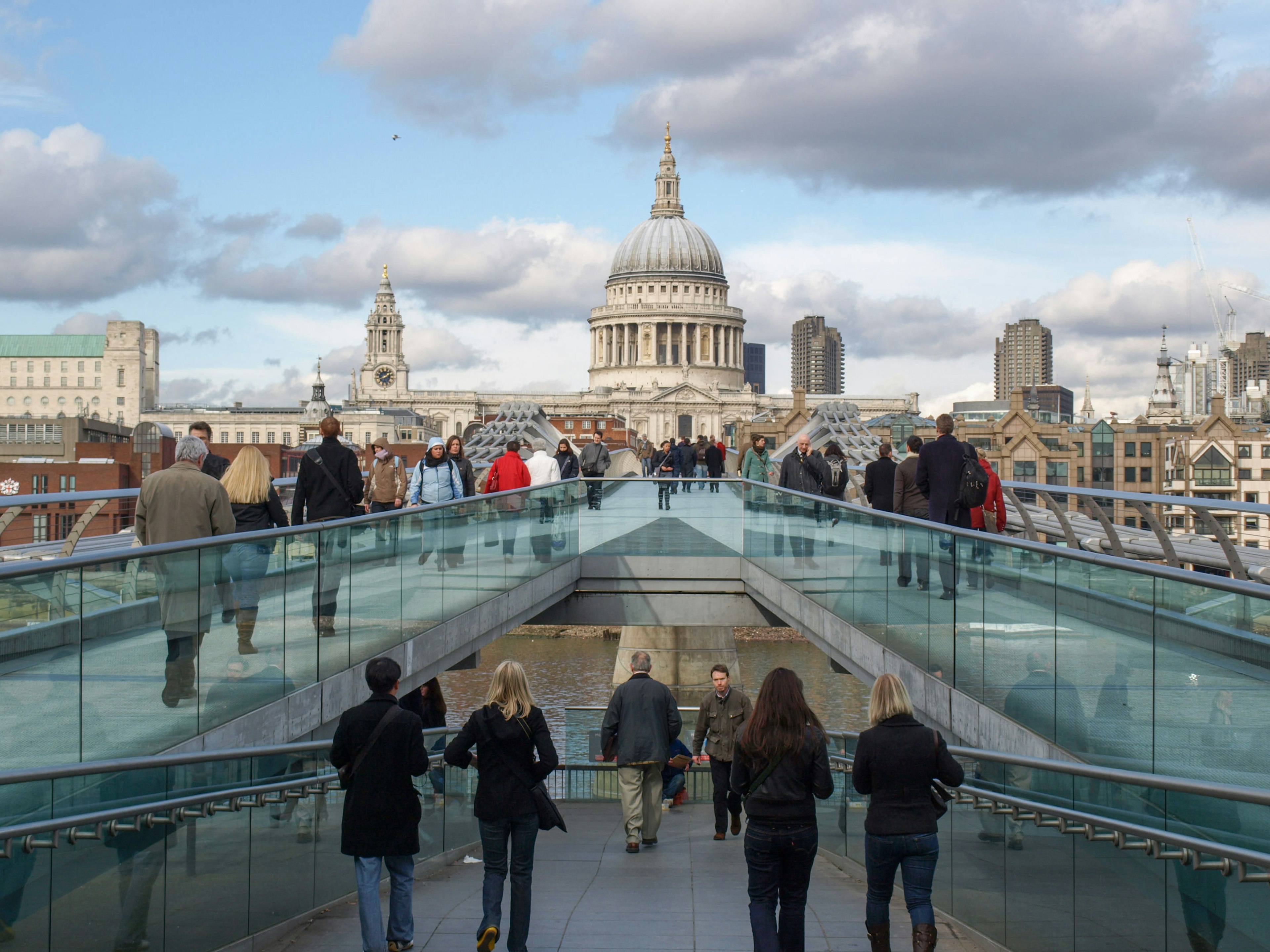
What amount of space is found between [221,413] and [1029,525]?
522 ft

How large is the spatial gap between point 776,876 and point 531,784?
1374 millimetres

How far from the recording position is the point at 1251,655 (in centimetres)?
621

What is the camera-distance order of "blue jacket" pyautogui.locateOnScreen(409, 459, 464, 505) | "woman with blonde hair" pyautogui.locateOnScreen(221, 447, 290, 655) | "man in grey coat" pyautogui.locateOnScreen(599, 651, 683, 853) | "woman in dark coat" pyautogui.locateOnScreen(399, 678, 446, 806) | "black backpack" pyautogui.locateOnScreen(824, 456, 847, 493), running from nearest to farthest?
1. "woman in dark coat" pyautogui.locateOnScreen(399, 678, 446, 806)
2. "woman with blonde hair" pyautogui.locateOnScreen(221, 447, 290, 655)
3. "man in grey coat" pyautogui.locateOnScreen(599, 651, 683, 853)
4. "blue jacket" pyautogui.locateOnScreen(409, 459, 464, 505)
5. "black backpack" pyautogui.locateOnScreen(824, 456, 847, 493)

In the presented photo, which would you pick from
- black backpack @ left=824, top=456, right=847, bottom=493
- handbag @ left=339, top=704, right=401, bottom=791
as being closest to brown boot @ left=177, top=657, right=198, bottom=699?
handbag @ left=339, top=704, right=401, bottom=791

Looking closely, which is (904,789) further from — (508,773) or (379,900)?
(379,900)

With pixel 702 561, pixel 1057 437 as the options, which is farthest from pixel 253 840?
pixel 1057 437

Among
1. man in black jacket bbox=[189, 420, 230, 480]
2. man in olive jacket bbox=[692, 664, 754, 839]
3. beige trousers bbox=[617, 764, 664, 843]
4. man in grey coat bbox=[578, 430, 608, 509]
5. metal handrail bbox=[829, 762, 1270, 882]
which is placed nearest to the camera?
metal handrail bbox=[829, 762, 1270, 882]

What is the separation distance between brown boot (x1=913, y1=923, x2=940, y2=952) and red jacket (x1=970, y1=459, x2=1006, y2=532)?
689 cm

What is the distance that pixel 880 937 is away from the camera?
6.94 m

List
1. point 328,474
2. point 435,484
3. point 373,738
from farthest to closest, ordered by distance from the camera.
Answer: point 435,484 < point 328,474 < point 373,738

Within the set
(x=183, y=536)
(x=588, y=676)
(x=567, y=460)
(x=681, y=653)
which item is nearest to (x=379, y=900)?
(x=183, y=536)

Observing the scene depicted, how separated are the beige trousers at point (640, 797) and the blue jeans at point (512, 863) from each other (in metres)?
3.55

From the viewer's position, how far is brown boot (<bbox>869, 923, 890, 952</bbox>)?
693cm

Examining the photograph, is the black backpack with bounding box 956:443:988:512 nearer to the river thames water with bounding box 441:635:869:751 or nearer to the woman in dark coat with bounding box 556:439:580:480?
the woman in dark coat with bounding box 556:439:580:480
